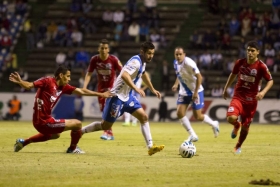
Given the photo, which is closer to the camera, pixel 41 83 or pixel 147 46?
pixel 41 83

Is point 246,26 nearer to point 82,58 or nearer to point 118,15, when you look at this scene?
point 118,15

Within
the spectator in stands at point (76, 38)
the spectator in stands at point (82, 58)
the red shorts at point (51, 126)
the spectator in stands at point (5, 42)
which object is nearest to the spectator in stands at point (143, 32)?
the spectator in stands at point (82, 58)

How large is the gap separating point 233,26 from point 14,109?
12.4m

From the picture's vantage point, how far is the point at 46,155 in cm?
1484

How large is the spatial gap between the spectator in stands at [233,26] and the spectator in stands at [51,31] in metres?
10.3

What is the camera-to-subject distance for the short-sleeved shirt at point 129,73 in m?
15.3

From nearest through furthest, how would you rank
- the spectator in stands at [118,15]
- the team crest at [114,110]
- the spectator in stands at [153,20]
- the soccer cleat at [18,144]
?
the soccer cleat at [18,144]
the team crest at [114,110]
the spectator in stands at [153,20]
the spectator in stands at [118,15]

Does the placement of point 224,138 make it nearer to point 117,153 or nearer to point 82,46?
point 117,153

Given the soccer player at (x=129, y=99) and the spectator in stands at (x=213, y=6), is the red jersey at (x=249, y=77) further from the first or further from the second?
the spectator in stands at (x=213, y=6)

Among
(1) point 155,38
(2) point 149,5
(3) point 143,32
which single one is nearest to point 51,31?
(3) point 143,32

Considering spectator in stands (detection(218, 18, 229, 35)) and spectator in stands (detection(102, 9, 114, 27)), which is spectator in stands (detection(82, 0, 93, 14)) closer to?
spectator in stands (detection(102, 9, 114, 27))

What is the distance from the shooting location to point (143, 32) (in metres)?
39.2

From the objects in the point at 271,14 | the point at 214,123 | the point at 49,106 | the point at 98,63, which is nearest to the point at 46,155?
the point at 49,106

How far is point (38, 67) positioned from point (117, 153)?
24911 millimetres
